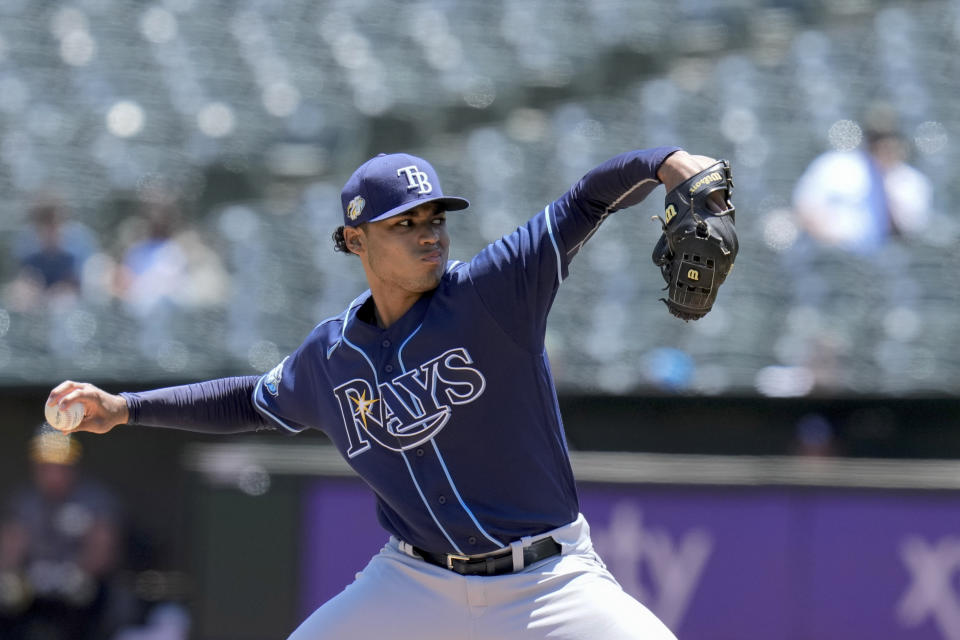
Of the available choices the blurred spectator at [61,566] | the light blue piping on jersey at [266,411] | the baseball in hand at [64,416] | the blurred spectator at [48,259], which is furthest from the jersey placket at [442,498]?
the blurred spectator at [48,259]

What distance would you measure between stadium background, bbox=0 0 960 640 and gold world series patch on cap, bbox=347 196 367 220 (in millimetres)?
2192

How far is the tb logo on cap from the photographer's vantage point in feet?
10.1

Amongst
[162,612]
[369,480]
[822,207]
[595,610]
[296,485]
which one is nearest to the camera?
[595,610]

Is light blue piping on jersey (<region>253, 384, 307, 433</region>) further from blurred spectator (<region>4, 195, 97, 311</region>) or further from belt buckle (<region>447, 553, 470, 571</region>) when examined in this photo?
blurred spectator (<region>4, 195, 97, 311</region>)

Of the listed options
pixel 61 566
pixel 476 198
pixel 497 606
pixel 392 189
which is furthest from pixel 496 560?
pixel 476 198

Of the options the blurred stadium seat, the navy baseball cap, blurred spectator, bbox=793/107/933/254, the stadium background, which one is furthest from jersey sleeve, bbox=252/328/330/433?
blurred spectator, bbox=793/107/933/254

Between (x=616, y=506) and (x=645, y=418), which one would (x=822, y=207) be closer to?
(x=645, y=418)

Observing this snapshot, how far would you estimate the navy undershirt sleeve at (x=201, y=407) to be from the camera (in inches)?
136

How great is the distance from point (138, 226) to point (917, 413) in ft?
14.0

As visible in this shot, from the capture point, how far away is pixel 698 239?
8.81 feet

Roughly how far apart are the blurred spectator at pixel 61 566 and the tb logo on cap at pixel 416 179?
3513 mm

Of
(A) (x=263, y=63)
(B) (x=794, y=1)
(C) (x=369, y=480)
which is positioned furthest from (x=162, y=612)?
(B) (x=794, y=1)

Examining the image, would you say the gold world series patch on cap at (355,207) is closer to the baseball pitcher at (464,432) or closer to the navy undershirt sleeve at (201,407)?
the baseball pitcher at (464,432)

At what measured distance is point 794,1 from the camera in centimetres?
805
